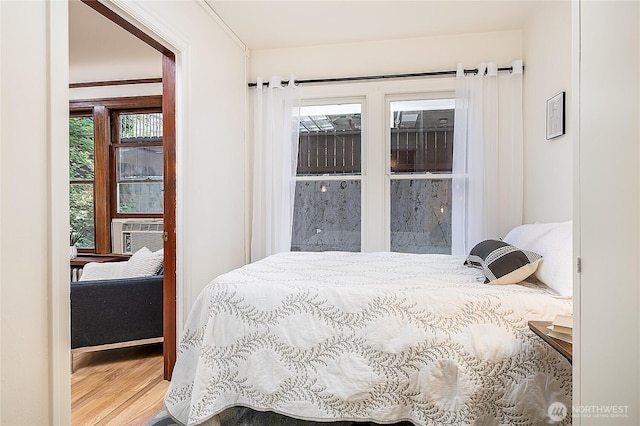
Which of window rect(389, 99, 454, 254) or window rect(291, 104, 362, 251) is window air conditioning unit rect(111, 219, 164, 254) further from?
window rect(389, 99, 454, 254)

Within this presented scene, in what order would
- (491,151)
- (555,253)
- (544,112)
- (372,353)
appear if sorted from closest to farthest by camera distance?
(372,353), (555,253), (544,112), (491,151)

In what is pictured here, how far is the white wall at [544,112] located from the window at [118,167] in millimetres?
3638

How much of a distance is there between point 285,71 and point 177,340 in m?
2.52

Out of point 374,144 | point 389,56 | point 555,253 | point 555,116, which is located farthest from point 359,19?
point 555,253

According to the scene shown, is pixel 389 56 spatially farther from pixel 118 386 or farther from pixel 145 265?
pixel 118 386

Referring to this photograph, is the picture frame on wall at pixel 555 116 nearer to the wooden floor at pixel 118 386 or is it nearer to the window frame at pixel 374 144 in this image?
the window frame at pixel 374 144

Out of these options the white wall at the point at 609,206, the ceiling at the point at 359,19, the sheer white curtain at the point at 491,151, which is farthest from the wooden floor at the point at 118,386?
the ceiling at the point at 359,19

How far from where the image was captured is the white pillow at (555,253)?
1838 mm

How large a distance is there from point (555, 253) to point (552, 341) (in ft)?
2.15

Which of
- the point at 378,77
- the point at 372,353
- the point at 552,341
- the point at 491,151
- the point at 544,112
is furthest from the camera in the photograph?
the point at 378,77

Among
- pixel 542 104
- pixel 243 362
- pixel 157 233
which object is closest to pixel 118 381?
pixel 243 362

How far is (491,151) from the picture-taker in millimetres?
3387

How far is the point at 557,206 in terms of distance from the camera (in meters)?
2.70

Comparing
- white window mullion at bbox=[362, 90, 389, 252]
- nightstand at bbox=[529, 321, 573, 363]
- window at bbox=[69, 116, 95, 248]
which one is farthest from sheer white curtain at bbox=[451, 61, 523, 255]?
window at bbox=[69, 116, 95, 248]
